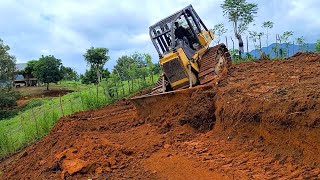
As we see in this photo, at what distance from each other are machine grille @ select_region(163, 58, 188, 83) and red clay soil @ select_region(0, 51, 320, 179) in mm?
1248

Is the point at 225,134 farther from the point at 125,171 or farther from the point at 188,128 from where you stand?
the point at 125,171

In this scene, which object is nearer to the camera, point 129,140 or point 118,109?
point 129,140

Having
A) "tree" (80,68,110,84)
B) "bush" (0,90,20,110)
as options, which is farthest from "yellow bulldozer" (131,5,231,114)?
"tree" (80,68,110,84)

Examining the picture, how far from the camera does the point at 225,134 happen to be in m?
8.09

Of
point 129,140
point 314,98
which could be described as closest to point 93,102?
point 129,140

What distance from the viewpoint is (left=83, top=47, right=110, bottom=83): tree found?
45.5 meters

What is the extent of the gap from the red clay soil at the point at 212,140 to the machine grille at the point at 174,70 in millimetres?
1248

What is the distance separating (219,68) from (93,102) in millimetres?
7926

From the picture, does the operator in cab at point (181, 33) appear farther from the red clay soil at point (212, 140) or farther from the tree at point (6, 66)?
the tree at point (6, 66)

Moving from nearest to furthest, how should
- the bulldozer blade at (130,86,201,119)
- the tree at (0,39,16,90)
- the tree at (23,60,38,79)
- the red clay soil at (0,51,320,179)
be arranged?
the red clay soil at (0,51,320,179) → the bulldozer blade at (130,86,201,119) → the tree at (0,39,16,90) → the tree at (23,60,38,79)

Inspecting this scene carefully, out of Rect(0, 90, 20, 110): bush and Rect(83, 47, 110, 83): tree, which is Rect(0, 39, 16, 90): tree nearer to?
Rect(0, 90, 20, 110): bush

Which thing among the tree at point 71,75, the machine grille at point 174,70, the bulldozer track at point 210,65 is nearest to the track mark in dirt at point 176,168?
the machine grille at point 174,70

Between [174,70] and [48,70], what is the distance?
3767 cm

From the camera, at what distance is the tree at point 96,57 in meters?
45.5
